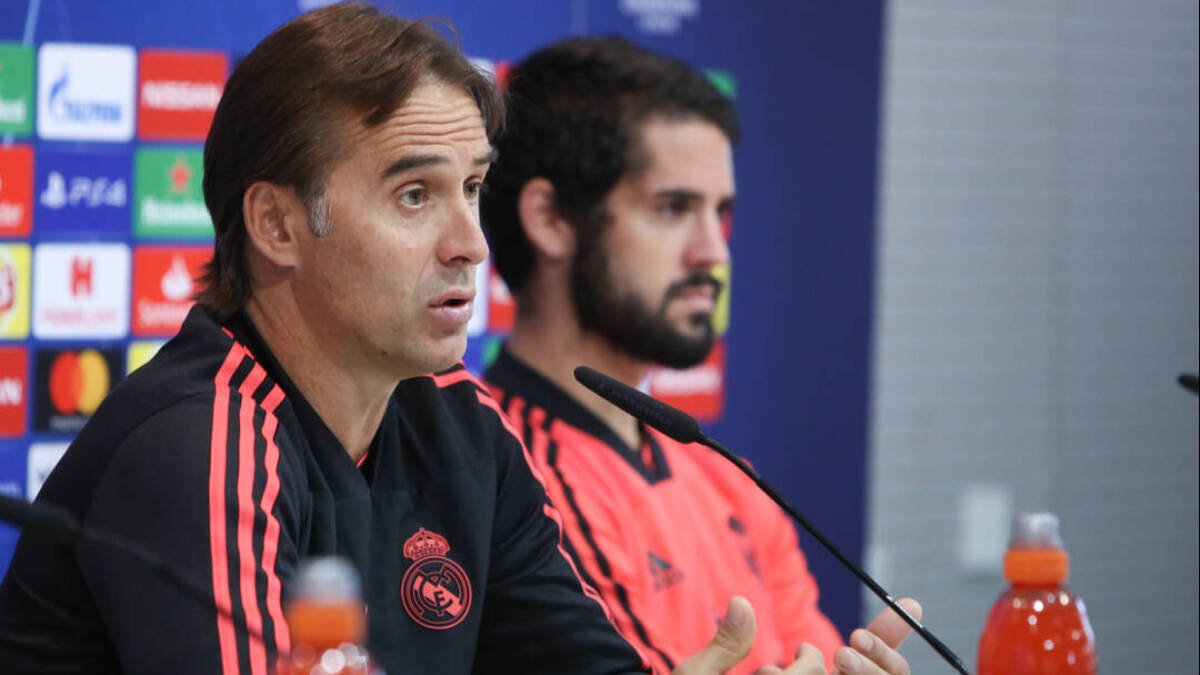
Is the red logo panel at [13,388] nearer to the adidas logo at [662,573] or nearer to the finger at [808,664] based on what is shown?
the adidas logo at [662,573]

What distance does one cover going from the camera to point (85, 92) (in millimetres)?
2371

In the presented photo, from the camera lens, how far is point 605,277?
2.32 meters

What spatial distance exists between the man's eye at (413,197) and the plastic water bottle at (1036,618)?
65 centimetres

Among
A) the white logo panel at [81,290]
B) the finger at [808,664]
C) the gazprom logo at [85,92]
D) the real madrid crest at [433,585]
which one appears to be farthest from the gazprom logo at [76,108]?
the finger at [808,664]

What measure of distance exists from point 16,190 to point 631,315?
2.86ft

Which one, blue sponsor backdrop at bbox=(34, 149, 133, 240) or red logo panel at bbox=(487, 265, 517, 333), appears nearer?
blue sponsor backdrop at bbox=(34, 149, 133, 240)

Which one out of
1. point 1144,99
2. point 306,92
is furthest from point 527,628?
point 1144,99

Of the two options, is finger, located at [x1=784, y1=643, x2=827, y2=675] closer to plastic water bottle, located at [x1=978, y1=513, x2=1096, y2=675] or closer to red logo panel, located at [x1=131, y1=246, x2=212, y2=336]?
plastic water bottle, located at [x1=978, y1=513, x2=1096, y2=675]

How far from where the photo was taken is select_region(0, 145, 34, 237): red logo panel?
7.58 feet

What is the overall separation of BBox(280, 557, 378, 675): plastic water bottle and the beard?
4.52 ft

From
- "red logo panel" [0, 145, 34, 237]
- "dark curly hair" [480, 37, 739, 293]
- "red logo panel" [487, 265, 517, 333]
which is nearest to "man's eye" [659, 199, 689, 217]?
"dark curly hair" [480, 37, 739, 293]

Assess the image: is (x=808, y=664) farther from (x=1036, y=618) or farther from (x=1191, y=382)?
(x=1191, y=382)

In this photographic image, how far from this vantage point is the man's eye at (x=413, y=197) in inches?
63.5

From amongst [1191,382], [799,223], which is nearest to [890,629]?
[1191,382]
